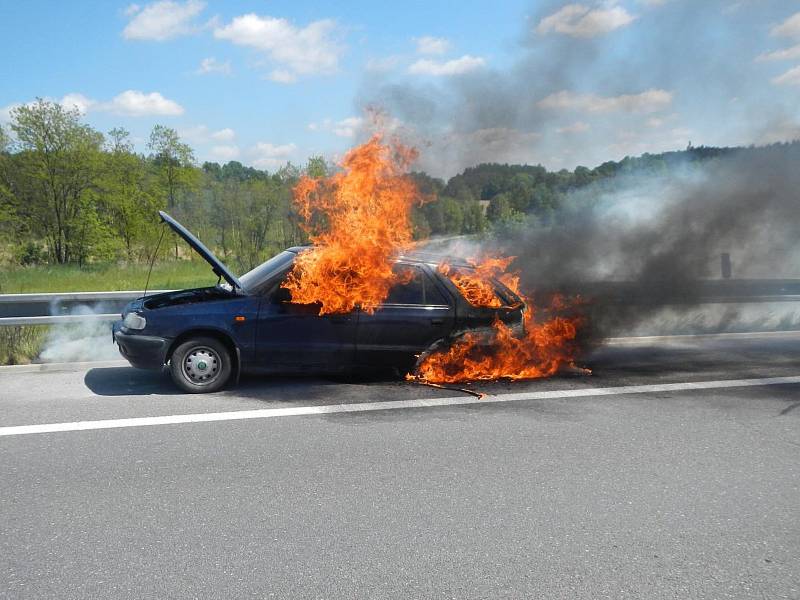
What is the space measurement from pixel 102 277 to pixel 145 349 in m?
19.2

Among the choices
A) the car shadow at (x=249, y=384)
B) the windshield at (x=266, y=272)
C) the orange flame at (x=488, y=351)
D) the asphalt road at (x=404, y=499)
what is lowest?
the asphalt road at (x=404, y=499)

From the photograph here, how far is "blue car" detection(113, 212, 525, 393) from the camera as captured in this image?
252 inches

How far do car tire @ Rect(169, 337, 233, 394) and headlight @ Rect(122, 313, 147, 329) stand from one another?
424 millimetres

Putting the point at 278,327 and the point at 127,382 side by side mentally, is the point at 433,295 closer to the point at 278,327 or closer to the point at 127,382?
the point at 278,327

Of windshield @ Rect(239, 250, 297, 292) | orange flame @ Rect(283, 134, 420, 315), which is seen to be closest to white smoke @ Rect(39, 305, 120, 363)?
windshield @ Rect(239, 250, 297, 292)

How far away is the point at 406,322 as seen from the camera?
267 inches

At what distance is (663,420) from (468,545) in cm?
313

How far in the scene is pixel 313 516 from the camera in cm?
362

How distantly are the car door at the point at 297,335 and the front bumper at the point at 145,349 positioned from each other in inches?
37.2

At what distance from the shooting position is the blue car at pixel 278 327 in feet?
21.0

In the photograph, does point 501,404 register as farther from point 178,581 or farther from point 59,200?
point 59,200

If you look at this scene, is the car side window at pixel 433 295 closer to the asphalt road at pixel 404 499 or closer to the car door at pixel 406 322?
the car door at pixel 406 322

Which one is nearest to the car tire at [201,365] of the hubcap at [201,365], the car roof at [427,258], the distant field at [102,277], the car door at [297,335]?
the hubcap at [201,365]

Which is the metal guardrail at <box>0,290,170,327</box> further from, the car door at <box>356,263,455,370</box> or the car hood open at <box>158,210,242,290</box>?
the car door at <box>356,263,455,370</box>
